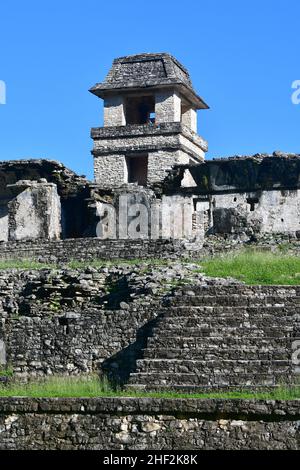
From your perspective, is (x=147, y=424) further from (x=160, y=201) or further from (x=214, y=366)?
(x=160, y=201)

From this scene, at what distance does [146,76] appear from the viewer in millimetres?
48531

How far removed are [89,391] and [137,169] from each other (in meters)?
30.2

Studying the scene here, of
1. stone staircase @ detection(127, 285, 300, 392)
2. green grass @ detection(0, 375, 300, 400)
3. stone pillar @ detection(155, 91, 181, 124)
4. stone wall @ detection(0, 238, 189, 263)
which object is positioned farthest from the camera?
stone pillar @ detection(155, 91, 181, 124)

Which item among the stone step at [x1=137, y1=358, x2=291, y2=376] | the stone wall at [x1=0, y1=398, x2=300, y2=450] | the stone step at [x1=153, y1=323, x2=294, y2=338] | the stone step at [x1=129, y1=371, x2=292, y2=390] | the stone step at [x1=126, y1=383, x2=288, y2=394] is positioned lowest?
the stone wall at [x1=0, y1=398, x2=300, y2=450]

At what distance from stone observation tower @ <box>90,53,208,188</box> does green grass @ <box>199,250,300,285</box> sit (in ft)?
60.9

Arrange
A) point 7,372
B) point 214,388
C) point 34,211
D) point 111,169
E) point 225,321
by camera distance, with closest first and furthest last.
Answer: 1. point 214,388
2. point 225,321
3. point 7,372
4. point 34,211
5. point 111,169

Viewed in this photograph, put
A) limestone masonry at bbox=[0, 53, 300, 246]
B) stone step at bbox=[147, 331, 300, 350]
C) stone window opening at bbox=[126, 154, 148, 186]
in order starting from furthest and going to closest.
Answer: stone window opening at bbox=[126, 154, 148, 186] → limestone masonry at bbox=[0, 53, 300, 246] → stone step at bbox=[147, 331, 300, 350]

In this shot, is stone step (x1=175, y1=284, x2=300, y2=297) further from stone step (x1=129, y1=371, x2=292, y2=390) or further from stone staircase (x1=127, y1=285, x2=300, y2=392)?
stone step (x1=129, y1=371, x2=292, y2=390)

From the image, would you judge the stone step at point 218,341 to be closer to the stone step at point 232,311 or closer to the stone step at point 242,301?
the stone step at point 232,311

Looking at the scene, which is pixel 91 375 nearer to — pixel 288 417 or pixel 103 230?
pixel 288 417

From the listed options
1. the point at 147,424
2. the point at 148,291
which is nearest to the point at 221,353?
the point at 147,424

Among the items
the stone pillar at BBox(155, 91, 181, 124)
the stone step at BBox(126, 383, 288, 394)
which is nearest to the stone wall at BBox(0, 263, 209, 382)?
the stone step at BBox(126, 383, 288, 394)

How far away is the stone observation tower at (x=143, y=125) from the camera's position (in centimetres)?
4762

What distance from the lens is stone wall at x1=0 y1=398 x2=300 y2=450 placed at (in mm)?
17391
